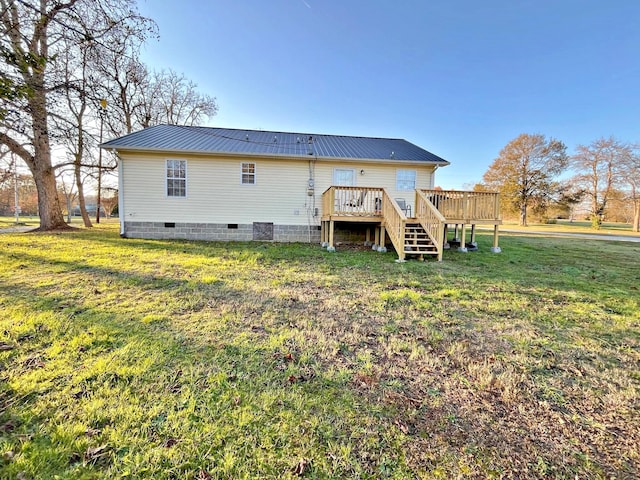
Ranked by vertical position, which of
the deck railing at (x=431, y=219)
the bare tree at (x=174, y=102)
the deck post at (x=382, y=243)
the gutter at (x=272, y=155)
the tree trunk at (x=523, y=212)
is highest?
the bare tree at (x=174, y=102)

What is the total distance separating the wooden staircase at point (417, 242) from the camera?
812cm

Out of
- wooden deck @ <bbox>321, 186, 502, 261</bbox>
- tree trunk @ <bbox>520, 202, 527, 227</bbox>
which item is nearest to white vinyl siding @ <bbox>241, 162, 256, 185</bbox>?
wooden deck @ <bbox>321, 186, 502, 261</bbox>

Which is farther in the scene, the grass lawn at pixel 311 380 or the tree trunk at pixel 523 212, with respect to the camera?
the tree trunk at pixel 523 212

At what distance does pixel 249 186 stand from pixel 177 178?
9.19 feet

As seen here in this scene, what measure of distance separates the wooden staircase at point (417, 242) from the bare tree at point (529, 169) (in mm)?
26423

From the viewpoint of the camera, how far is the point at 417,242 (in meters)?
8.84

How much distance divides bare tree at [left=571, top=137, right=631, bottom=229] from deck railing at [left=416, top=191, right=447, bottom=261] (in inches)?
958

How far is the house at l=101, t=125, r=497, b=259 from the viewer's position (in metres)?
10.5

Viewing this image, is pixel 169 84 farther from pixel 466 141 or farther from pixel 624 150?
pixel 624 150

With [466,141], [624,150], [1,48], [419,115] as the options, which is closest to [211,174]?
[1,48]

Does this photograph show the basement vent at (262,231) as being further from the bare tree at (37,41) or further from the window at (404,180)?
the bare tree at (37,41)

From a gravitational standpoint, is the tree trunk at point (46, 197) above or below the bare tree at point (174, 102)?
below

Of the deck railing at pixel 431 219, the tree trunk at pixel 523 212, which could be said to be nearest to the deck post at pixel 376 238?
the deck railing at pixel 431 219

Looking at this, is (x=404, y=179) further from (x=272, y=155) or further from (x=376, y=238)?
(x=272, y=155)
